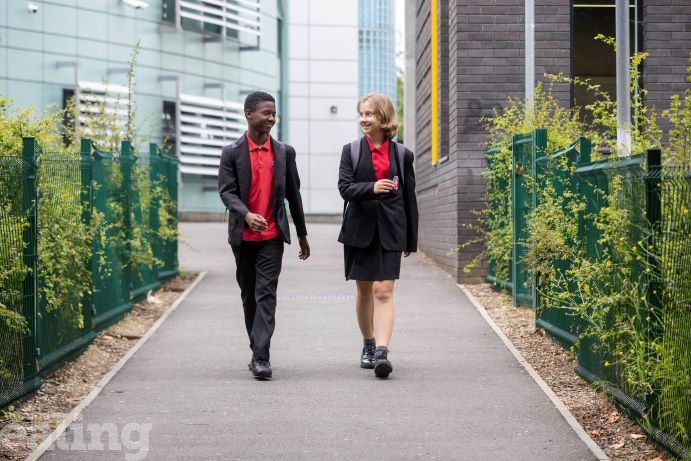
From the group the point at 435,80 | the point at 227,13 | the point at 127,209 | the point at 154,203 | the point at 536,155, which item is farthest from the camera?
the point at 227,13

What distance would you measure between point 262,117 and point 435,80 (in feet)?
32.9

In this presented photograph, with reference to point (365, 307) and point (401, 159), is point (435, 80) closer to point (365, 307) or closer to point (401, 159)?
point (401, 159)

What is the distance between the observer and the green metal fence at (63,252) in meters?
7.24

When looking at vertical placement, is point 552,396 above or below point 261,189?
below

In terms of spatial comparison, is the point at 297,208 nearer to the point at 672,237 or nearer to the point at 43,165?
the point at 43,165

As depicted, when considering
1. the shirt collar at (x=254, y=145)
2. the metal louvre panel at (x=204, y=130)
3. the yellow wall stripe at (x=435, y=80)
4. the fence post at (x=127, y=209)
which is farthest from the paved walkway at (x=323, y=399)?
the metal louvre panel at (x=204, y=130)

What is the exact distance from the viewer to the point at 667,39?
15.7m

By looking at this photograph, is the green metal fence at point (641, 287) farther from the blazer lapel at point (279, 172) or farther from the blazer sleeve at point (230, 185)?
the blazer sleeve at point (230, 185)

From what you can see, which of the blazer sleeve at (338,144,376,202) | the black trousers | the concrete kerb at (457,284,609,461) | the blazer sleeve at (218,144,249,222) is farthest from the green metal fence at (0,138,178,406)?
the concrete kerb at (457,284,609,461)

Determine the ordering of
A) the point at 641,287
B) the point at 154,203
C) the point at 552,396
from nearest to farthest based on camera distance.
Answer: the point at 641,287, the point at 552,396, the point at 154,203

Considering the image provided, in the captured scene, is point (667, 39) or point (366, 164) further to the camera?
point (667, 39)

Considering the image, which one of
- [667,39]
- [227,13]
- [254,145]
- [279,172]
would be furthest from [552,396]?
[227,13]

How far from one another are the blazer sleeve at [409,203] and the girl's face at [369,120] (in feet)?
0.96

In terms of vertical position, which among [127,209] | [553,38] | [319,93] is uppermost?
[319,93]
